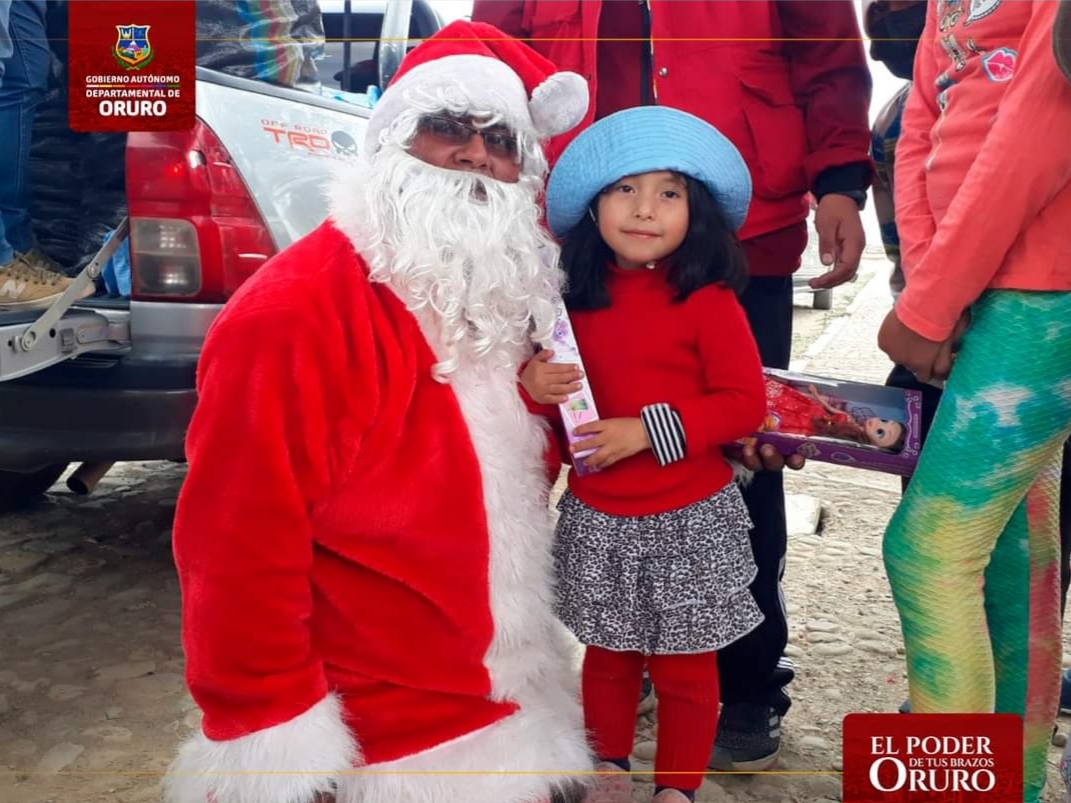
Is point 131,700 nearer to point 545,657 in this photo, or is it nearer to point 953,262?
point 545,657

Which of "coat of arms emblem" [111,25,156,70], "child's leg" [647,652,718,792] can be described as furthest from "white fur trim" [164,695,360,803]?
"coat of arms emblem" [111,25,156,70]

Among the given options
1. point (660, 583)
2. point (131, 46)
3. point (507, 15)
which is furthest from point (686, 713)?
point (131, 46)

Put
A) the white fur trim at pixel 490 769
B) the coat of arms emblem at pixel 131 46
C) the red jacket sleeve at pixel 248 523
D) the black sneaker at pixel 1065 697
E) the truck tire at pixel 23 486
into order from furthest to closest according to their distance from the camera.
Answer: the truck tire at pixel 23 486
the black sneaker at pixel 1065 697
the coat of arms emblem at pixel 131 46
the white fur trim at pixel 490 769
the red jacket sleeve at pixel 248 523

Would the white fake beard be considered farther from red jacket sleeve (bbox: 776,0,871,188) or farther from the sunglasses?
red jacket sleeve (bbox: 776,0,871,188)

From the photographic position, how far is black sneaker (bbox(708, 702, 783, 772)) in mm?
2195

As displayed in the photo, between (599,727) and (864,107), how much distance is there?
1.34 metres

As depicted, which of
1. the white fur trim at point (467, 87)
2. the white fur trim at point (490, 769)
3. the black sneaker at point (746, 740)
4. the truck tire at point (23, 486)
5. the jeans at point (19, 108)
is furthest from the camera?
the truck tire at point (23, 486)

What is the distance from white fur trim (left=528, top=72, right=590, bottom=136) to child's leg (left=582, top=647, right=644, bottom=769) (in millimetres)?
973

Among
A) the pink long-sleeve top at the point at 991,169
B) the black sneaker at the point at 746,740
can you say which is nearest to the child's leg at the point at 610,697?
the black sneaker at the point at 746,740

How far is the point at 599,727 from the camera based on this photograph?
194 centimetres

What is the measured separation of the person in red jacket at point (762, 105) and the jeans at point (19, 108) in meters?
1.41

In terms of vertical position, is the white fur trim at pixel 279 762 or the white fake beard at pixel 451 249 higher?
the white fake beard at pixel 451 249

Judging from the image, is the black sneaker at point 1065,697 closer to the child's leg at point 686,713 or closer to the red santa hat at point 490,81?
the child's leg at point 686,713

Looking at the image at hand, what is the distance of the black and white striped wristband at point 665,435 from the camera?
176cm
